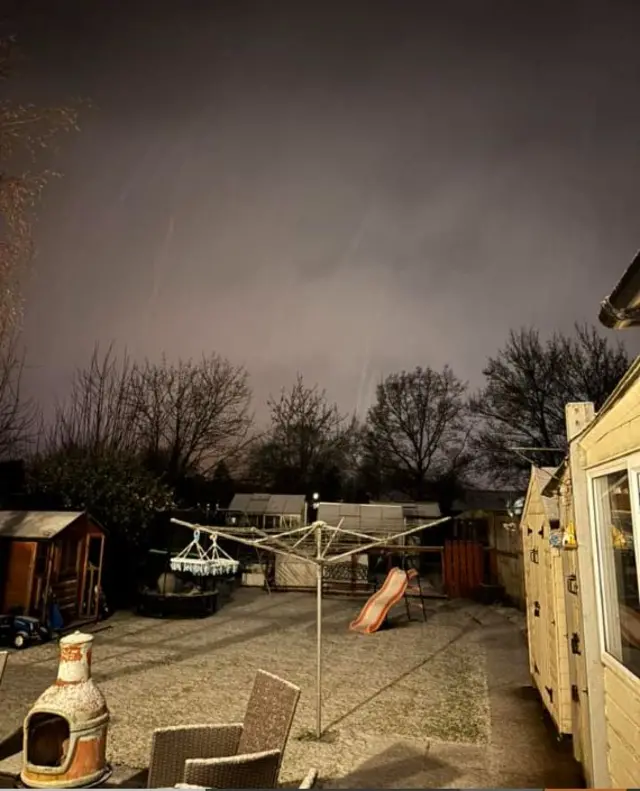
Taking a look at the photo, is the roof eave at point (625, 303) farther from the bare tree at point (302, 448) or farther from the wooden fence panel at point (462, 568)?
the bare tree at point (302, 448)

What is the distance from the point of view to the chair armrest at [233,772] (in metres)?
2.63

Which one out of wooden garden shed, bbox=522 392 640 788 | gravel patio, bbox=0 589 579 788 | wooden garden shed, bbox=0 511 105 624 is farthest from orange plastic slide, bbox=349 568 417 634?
wooden garden shed, bbox=522 392 640 788

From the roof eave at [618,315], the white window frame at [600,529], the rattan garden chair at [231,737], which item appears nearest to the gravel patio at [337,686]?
the rattan garden chair at [231,737]

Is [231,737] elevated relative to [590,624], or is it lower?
lower

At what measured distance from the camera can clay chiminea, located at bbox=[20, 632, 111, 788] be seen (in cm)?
330

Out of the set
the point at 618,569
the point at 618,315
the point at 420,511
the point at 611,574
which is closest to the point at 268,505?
the point at 420,511

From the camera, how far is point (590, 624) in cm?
379

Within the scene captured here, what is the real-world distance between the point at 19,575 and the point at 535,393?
71.1 feet

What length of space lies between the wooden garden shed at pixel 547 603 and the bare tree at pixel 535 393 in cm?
1707

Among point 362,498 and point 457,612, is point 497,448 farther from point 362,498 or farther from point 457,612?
point 457,612

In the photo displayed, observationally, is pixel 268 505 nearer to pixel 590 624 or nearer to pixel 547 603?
pixel 547 603

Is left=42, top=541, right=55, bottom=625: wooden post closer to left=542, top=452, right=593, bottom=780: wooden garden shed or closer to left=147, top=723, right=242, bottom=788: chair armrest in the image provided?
left=147, top=723, right=242, bottom=788: chair armrest

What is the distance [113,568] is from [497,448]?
17933mm

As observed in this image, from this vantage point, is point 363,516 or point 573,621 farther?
point 363,516
